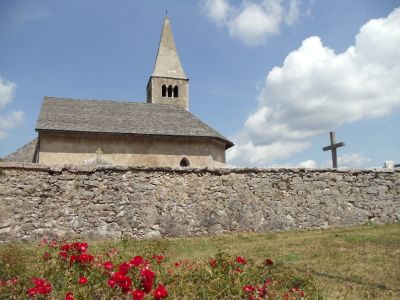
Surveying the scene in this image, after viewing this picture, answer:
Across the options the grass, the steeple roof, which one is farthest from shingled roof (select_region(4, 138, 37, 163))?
the steeple roof

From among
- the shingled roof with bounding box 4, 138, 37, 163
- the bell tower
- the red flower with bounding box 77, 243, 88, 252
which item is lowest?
the red flower with bounding box 77, 243, 88, 252

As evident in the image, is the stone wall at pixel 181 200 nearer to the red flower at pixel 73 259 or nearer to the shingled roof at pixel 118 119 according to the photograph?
the red flower at pixel 73 259

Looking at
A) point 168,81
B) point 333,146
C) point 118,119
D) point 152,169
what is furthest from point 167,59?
point 152,169

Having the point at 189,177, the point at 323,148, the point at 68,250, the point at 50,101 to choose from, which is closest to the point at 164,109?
the point at 50,101

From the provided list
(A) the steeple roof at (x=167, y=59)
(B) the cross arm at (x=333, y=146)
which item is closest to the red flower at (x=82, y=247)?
(B) the cross arm at (x=333, y=146)

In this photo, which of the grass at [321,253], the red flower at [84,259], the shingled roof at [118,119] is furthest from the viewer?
the shingled roof at [118,119]

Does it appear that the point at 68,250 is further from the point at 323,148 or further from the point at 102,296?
the point at 323,148

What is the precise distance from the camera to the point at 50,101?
22.3m

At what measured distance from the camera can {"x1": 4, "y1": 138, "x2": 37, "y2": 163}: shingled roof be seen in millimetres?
20562

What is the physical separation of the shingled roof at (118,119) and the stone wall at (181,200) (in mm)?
9873

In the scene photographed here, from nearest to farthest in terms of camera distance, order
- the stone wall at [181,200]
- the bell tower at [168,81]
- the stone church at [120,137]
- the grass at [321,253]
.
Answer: the grass at [321,253], the stone wall at [181,200], the stone church at [120,137], the bell tower at [168,81]

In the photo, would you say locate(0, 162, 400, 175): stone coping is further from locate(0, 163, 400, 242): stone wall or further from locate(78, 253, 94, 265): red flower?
locate(78, 253, 94, 265): red flower

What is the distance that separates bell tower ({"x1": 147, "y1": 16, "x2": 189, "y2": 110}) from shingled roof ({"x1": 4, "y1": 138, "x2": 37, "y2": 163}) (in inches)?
735

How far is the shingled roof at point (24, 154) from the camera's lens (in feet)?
67.5
